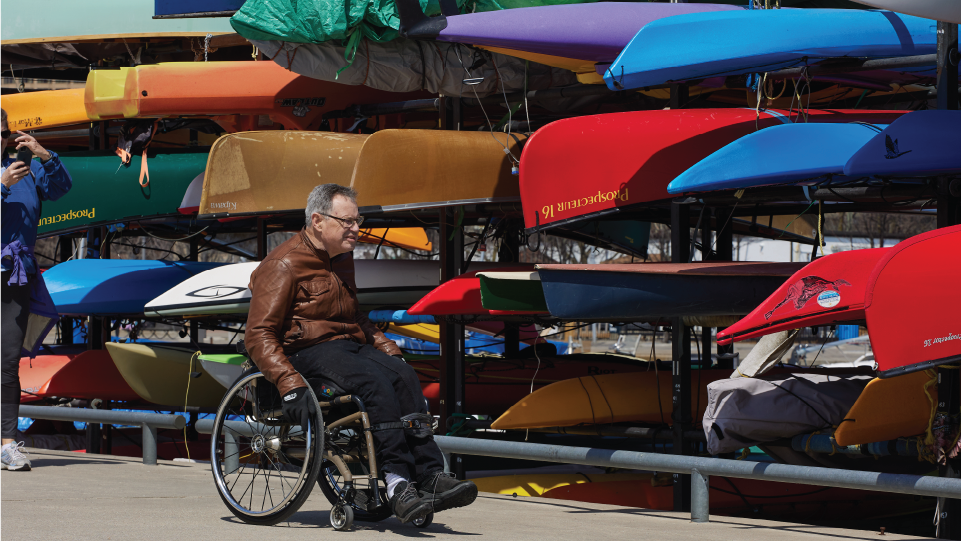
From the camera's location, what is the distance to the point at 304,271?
4434 mm

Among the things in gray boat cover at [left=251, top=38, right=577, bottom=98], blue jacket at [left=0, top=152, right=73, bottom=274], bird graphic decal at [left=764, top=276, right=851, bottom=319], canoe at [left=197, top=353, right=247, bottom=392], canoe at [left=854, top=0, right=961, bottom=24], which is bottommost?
canoe at [left=197, top=353, right=247, bottom=392]

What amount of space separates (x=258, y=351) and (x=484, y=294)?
8.82 feet

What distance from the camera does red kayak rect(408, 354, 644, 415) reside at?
362 inches

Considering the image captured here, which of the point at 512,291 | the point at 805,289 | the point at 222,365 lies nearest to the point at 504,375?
the point at 222,365

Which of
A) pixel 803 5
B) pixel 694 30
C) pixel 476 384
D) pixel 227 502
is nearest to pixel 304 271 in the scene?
pixel 227 502

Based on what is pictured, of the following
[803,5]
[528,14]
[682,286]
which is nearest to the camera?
[682,286]

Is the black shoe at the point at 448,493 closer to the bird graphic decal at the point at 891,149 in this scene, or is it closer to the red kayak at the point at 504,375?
the bird graphic decal at the point at 891,149

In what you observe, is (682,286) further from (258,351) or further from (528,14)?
(258,351)

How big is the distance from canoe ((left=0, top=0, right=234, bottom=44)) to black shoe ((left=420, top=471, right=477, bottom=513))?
7.22 meters

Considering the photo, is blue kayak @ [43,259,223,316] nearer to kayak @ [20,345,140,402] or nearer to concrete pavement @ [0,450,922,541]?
kayak @ [20,345,140,402]

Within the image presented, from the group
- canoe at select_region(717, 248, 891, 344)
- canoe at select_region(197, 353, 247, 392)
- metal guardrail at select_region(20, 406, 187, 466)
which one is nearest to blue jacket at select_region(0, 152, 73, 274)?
metal guardrail at select_region(20, 406, 187, 466)

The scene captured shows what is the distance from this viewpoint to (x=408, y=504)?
12.8 feet

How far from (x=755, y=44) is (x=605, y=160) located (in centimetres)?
120

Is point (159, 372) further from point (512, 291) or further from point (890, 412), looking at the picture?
point (890, 412)
